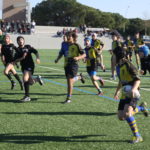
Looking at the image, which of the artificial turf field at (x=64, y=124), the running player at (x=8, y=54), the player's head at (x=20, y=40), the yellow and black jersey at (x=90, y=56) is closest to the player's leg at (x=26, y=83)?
the artificial turf field at (x=64, y=124)

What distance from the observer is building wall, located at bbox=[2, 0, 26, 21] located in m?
66.8

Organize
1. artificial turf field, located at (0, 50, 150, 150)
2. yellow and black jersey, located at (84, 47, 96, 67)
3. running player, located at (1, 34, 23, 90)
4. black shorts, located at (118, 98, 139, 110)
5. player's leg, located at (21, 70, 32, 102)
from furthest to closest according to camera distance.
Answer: running player, located at (1, 34, 23, 90), yellow and black jersey, located at (84, 47, 96, 67), player's leg, located at (21, 70, 32, 102), black shorts, located at (118, 98, 139, 110), artificial turf field, located at (0, 50, 150, 150)

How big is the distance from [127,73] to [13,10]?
210ft

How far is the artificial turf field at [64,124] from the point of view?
564 centimetres

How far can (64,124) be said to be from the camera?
689 centimetres

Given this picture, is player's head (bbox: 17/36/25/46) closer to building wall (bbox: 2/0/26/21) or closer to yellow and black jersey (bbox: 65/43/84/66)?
yellow and black jersey (bbox: 65/43/84/66)

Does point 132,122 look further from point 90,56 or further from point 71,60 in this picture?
point 90,56

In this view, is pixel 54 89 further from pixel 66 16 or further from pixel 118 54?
pixel 66 16

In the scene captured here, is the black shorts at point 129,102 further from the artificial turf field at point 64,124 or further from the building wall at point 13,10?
the building wall at point 13,10

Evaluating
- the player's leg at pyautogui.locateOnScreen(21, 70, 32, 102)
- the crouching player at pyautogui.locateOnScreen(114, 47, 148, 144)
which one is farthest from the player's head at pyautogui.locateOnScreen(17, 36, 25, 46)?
the crouching player at pyautogui.locateOnScreen(114, 47, 148, 144)

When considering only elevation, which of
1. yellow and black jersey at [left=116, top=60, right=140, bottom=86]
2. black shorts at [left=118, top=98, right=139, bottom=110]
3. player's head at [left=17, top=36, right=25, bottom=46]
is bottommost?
black shorts at [left=118, top=98, right=139, bottom=110]

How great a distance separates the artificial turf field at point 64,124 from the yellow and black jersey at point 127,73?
1011 mm

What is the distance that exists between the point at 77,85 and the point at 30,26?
33.1 meters

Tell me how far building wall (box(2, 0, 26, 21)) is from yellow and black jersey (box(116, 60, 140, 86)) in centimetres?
6253
